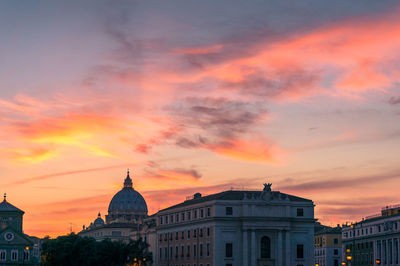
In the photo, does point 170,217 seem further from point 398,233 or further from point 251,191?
point 398,233

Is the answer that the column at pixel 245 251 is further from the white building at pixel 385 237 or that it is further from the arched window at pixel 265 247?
the white building at pixel 385 237

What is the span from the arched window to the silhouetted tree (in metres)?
24.3

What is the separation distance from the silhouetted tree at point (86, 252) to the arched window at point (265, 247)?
24263 mm

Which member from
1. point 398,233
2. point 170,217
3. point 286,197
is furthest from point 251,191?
point 398,233

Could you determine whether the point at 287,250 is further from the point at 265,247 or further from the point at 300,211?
the point at 300,211

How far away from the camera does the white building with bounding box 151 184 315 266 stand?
526 feet

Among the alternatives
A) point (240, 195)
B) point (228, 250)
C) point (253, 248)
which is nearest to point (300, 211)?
point (240, 195)

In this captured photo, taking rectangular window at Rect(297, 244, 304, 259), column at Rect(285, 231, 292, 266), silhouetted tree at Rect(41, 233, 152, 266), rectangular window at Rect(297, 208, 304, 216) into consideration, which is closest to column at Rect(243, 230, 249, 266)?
column at Rect(285, 231, 292, 266)

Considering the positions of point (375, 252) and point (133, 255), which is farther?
point (375, 252)

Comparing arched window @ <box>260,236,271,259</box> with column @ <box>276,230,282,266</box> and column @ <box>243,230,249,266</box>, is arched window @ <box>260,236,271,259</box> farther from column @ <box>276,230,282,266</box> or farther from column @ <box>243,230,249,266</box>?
column @ <box>243,230,249,266</box>

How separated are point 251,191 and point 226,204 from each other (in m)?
12.7

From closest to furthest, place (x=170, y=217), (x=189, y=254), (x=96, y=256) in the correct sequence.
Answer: (x=96, y=256) → (x=189, y=254) → (x=170, y=217)

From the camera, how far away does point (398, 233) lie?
181 metres

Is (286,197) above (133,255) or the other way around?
above
